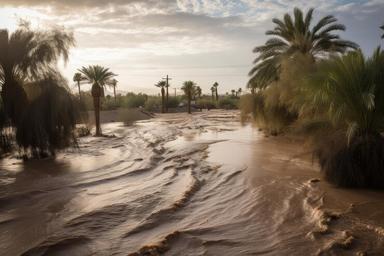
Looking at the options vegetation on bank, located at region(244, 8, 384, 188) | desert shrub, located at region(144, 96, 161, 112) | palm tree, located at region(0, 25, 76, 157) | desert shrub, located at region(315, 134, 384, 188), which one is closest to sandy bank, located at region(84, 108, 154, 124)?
desert shrub, located at region(144, 96, 161, 112)

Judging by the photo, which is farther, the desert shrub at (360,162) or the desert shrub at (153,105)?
the desert shrub at (153,105)

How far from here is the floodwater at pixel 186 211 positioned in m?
7.04

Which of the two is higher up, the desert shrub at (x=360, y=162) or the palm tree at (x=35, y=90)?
the palm tree at (x=35, y=90)

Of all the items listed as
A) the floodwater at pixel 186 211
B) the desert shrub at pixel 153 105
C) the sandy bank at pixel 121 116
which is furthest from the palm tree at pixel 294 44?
the desert shrub at pixel 153 105

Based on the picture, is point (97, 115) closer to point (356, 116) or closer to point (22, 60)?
point (22, 60)

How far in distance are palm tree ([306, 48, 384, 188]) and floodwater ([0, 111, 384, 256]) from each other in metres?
0.63

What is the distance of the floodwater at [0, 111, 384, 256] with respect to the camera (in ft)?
23.1

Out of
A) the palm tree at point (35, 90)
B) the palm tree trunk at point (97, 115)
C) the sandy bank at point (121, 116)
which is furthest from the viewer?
the sandy bank at point (121, 116)

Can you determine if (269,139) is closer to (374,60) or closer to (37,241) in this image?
(374,60)

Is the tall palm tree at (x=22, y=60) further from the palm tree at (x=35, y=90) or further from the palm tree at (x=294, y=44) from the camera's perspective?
the palm tree at (x=294, y=44)

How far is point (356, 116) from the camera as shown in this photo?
11.0m

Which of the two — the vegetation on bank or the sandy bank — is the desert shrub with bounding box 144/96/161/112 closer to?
the sandy bank

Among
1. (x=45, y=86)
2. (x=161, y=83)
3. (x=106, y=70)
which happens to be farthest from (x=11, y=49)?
(x=161, y=83)

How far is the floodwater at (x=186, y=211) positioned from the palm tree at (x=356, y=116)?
63cm
